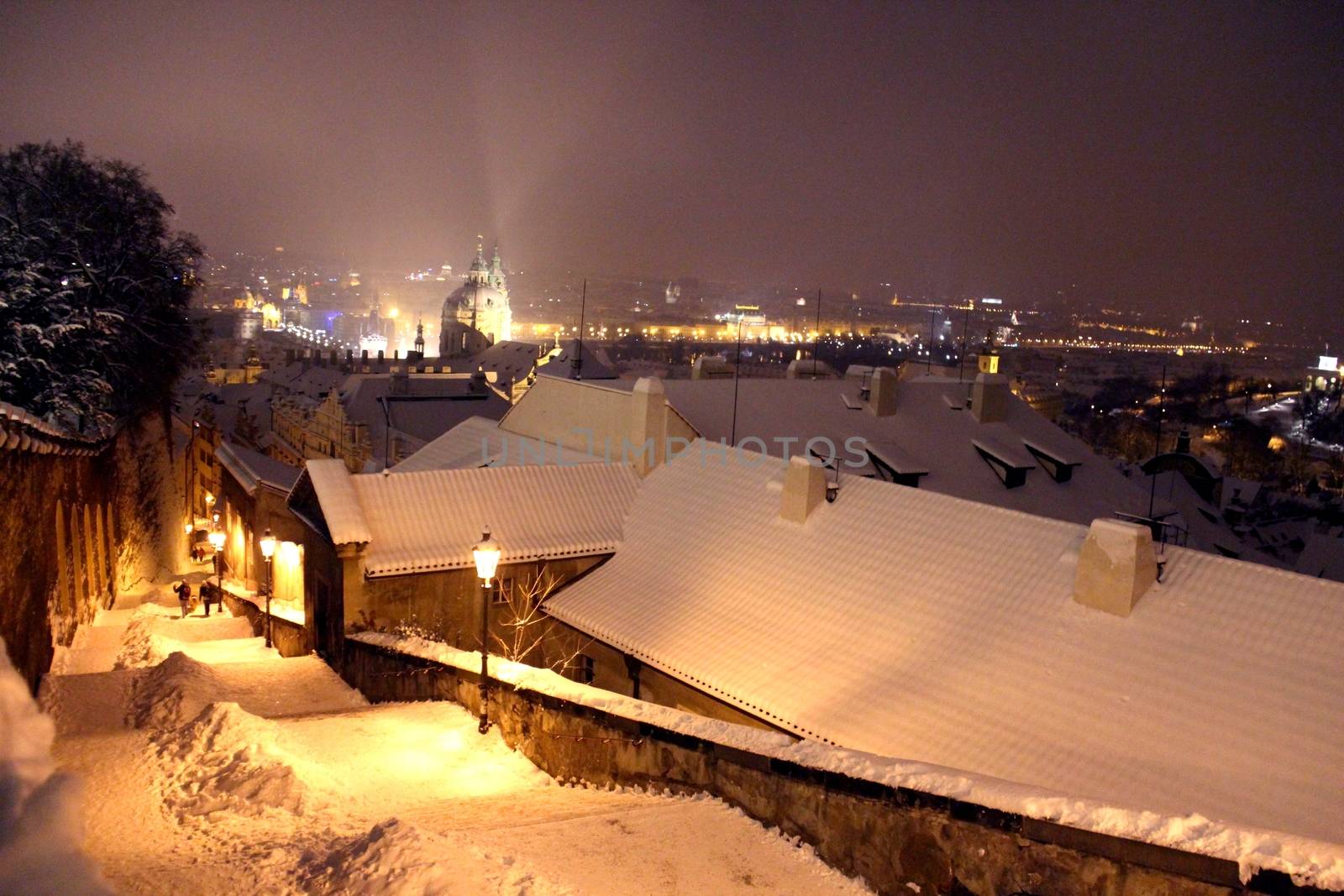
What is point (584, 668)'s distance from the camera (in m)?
18.2

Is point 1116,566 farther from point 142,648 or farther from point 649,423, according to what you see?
point 142,648

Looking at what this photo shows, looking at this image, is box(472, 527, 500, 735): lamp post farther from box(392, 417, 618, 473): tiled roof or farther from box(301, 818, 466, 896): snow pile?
box(392, 417, 618, 473): tiled roof

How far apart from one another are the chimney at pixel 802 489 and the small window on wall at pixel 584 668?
4288 mm

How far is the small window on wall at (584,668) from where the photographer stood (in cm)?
1805

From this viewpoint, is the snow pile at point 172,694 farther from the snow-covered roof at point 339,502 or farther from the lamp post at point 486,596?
the snow-covered roof at point 339,502

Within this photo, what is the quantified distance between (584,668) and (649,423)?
261 inches

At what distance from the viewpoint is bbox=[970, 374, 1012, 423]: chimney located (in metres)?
32.2

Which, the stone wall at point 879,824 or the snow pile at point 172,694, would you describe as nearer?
the stone wall at point 879,824

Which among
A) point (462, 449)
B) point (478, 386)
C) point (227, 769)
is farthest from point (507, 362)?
point (227, 769)

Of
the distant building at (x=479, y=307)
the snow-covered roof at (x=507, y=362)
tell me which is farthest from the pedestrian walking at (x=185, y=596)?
the distant building at (x=479, y=307)

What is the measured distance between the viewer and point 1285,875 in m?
5.84

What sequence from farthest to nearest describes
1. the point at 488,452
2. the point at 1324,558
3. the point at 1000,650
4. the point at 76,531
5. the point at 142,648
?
1. the point at 1324,558
2. the point at 488,452
3. the point at 76,531
4. the point at 142,648
5. the point at 1000,650

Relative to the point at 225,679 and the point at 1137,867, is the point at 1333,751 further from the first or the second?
A: the point at 225,679

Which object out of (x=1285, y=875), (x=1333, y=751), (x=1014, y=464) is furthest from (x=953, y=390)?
(x=1285, y=875)
